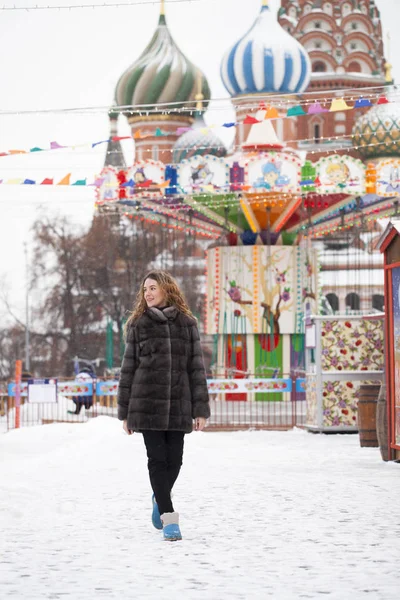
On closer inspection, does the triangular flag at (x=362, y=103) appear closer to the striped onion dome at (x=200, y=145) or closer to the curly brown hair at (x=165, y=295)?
the curly brown hair at (x=165, y=295)

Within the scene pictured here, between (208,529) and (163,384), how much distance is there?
1141 mm

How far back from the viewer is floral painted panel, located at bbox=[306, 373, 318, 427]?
22472mm

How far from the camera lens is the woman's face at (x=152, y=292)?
898 centimetres

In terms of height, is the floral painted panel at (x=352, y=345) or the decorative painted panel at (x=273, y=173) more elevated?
the decorative painted panel at (x=273, y=173)

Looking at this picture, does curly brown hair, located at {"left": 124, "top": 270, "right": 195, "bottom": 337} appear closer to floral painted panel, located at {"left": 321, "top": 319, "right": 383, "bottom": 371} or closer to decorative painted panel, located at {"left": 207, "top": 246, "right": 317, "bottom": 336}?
floral painted panel, located at {"left": 321, "top": 319, "right": 383, "bottom": 371}

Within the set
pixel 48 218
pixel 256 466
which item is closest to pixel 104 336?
pixel 48 218

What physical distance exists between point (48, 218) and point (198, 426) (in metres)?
A: 55.4

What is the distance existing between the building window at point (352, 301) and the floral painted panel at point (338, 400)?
162ft

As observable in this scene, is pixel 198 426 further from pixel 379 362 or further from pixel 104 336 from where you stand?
pixel 104 336

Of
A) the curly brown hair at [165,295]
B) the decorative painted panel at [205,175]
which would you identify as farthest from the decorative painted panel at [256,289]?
the curly brown hair at [165,295]

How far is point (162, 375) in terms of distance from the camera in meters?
8.76

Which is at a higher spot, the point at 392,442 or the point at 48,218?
the point at 48,218

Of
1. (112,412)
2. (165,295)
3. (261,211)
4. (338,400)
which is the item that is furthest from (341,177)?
(165,295)

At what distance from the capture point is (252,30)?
3909cm
